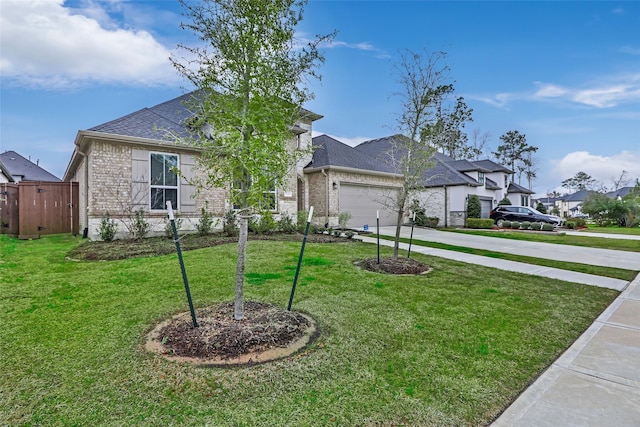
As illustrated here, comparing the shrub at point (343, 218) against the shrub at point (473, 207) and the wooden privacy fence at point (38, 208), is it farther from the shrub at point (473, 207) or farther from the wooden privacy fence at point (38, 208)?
the wooden privacy fence at point (38, 208)

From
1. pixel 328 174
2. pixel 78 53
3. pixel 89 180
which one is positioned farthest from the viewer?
pixel 328 174

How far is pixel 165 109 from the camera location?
44.5 feet

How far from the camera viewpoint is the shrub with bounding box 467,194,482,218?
21.0 meters

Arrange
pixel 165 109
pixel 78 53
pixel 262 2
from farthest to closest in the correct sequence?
pixel 165 109, pixel 78 53, pixel 262 2

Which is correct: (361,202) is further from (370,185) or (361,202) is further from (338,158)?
(338,158)

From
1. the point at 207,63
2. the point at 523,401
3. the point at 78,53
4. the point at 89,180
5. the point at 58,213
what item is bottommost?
the point at 523,401

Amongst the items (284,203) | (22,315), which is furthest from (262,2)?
(284,203)

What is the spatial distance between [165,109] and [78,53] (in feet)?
10.8

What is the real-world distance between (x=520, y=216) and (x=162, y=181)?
71.5 feet

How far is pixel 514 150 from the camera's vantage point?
137 feet

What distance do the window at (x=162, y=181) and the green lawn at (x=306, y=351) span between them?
5.14m

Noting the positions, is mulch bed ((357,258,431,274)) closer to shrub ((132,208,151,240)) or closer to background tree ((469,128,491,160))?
shrub ((132,208,151,240))

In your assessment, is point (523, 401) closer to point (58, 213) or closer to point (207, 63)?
point (207, 63)

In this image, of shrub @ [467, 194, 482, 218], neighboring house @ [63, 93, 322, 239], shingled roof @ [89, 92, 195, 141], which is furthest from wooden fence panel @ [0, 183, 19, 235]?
shrub @ [467, 194, 482, 218]
